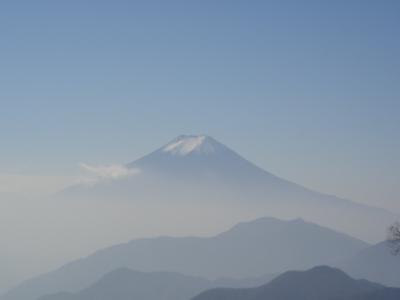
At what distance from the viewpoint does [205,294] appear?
161750mm

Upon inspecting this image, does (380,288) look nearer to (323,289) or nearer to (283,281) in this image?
(323,289)

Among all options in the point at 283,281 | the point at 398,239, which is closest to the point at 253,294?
the point at 283,281

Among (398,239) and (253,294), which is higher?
(253,294)

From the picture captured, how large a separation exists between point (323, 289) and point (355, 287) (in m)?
7.75

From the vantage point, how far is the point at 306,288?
15500 cm

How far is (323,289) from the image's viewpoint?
501 ft

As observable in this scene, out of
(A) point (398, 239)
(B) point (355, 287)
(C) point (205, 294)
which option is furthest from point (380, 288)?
(A) point (398, 239)

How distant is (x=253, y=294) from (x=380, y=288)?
107 feet

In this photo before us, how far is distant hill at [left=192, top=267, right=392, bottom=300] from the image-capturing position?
5846 inches

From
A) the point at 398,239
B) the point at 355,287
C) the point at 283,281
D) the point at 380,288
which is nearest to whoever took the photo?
the point at 398,239

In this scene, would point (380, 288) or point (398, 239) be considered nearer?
point (398, 239)

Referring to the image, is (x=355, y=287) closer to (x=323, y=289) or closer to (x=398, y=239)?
(x=323, y=289)

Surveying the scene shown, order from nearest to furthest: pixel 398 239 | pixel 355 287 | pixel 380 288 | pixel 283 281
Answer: pixel 398 239 < pixel 380 288 < pixel 355 287 < pixel 283 281

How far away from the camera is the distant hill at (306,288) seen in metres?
148
